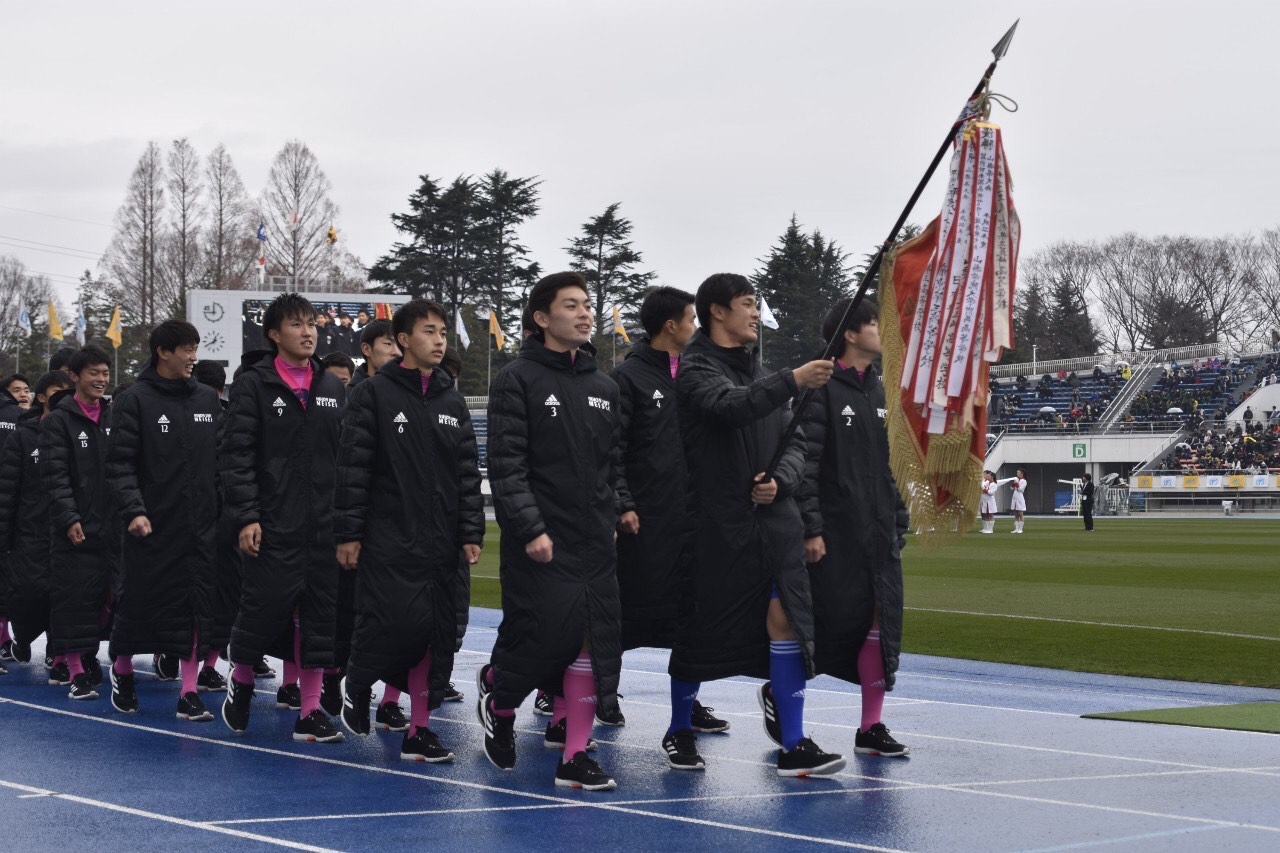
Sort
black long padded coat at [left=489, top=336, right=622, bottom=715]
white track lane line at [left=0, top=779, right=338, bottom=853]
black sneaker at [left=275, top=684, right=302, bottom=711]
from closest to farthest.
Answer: white track lane line at [left=0, top=779, right=338, bottom=853] → black long padded coat at [left=489, top=336, right=622, bottom=715] → black sneaker at [left=275, top=684, right=302, bottom=711]

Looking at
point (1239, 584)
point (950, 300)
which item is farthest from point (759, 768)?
point (1239, 584)

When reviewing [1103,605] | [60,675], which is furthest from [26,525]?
[1103,605]

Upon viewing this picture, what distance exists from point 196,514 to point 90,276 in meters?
86.7

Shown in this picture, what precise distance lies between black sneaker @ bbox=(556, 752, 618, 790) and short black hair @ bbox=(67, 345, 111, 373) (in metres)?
5.22

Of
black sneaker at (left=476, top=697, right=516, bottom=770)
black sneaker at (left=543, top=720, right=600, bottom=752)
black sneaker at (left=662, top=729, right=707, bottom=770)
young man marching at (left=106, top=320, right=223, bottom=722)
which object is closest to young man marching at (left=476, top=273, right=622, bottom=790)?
black sneaker at (left=476, top=697, right=516, bottom=770)

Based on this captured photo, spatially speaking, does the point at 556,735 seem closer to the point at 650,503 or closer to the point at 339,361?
the point at 650,503

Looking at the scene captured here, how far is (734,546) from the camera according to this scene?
275 inches

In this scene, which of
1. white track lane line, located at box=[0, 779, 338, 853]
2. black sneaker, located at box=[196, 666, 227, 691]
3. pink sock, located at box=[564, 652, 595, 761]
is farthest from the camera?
black sneaker, located at box=[196, 666, 227, 691]

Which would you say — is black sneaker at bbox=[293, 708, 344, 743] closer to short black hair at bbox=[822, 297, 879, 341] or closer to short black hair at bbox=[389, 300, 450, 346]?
short black hair at bbox=[389, 300, 450, 346]

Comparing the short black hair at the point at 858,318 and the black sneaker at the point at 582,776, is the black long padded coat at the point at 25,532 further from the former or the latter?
the short black hair at the point at 858,318

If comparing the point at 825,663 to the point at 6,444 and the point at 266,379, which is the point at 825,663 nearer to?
the point at 266,379

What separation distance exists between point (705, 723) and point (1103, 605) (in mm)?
11151

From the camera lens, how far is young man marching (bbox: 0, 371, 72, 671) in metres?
11.3

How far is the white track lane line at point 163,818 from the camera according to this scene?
548 cm
